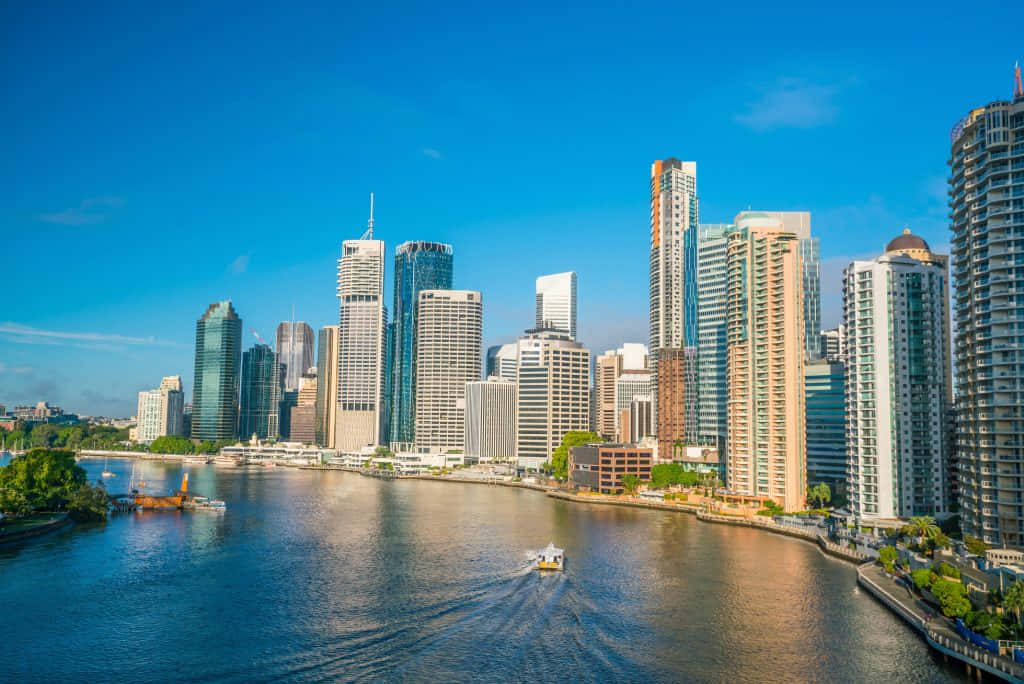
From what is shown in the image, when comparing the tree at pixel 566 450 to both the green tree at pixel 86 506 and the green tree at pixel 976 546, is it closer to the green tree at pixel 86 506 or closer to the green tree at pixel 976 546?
the green tree at pixel 86 506

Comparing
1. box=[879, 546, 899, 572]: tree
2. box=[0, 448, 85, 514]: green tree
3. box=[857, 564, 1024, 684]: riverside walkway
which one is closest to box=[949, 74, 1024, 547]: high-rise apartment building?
box=[879, 546, 899, 572]: tree

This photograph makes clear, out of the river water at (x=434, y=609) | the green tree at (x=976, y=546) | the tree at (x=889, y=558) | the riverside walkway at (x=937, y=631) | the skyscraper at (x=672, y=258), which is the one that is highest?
the skyscraper at (x=672, y=258)

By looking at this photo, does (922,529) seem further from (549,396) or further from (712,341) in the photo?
(549,396)

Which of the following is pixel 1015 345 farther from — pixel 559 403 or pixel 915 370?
pixel 559 403

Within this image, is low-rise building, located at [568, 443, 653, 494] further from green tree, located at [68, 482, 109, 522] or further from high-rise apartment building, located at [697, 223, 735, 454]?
green tree, located at [68, 482, 109, 522]

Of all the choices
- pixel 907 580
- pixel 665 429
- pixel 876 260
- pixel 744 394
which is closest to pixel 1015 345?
pixel 907 580

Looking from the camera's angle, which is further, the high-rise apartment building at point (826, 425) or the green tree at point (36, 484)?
the high-rise apartment building at point (826, 425)

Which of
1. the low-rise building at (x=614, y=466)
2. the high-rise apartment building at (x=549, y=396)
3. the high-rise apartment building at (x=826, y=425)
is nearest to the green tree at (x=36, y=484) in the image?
the low-rise building at (x=614, y=466)
